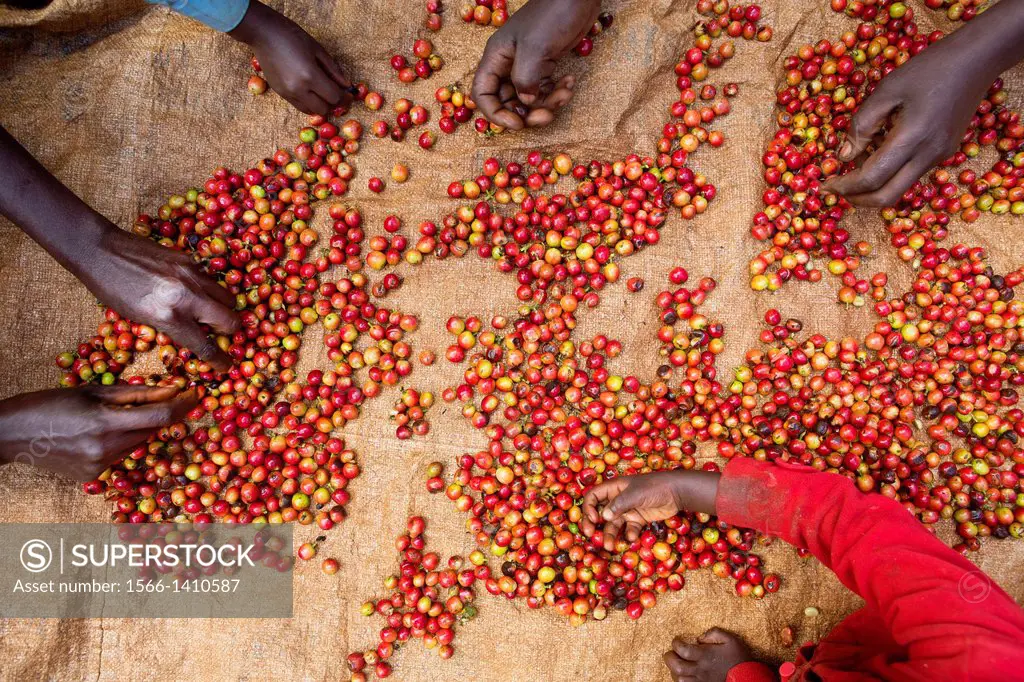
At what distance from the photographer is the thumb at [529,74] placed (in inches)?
109

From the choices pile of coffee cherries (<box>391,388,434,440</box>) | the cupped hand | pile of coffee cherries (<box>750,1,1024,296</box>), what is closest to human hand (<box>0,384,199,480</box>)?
pile of coffee cherries (<box>391,388,434,440</box>)

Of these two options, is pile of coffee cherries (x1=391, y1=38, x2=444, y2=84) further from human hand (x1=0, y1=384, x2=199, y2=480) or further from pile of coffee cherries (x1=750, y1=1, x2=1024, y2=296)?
human hand (x1=0, y1=384, x2=199, y2=480)

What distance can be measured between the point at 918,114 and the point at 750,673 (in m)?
2.56

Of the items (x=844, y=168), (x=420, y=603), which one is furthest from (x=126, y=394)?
(x=844, y=168)

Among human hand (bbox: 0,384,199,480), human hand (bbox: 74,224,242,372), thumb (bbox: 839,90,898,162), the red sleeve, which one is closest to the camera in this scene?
the red sleeve

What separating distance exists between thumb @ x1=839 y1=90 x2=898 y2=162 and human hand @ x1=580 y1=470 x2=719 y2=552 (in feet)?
5.19

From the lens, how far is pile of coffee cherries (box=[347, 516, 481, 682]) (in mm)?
3025

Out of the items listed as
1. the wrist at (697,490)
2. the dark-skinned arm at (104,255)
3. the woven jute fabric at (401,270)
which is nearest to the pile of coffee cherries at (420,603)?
the woven jute fabric at (401,270)

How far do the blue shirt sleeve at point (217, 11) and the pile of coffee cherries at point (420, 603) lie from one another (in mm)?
2495

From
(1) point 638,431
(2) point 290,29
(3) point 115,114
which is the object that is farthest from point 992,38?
(3) point 115,114

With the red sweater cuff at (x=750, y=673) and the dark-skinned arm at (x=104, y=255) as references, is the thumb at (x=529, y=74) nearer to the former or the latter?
the dark-skinned arm at (x=104, y=255)

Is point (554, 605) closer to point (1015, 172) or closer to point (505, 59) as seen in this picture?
point (505, 59)

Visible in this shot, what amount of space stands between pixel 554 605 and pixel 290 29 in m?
3.07

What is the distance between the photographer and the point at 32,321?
3.21 meters
